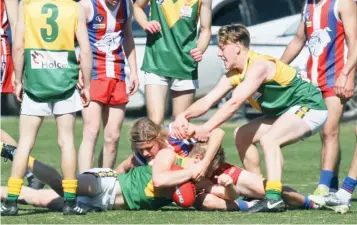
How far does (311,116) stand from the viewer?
10469 millimetres

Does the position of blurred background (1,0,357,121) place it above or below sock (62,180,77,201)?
below

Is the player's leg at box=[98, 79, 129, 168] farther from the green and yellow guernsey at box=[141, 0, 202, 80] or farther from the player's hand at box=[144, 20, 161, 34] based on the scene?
the player's hand at box=[144, 20, 161, 34]

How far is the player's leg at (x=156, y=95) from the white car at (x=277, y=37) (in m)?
7.23

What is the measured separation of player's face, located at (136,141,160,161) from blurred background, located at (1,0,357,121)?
8638 millimetres

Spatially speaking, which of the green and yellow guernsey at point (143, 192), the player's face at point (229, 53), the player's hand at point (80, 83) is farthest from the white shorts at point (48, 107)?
the player's face at point (229, 53)

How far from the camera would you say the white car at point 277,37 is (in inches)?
761

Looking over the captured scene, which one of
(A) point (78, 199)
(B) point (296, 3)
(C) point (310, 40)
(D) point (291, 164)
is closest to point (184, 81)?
(C) point (310, 40)

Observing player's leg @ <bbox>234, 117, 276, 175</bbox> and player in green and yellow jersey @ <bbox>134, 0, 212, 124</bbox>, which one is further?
player in green and yellow jersey @ <bbox>134, 0, 212, 124</bbox>

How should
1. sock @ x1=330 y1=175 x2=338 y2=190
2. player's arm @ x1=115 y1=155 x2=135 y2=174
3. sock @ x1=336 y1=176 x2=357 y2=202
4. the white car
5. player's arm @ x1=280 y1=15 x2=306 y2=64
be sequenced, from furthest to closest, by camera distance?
1. the white car
2. player's arm @ x1=280 y1=15 x2=306 y2=64
3. sock @ x1=330 y1=175 x2=338 y2=190
4. player's arm @ x1=115 y1=155 x2=135 y2=174
5. sock @ x1=336 y1=176 x2=357 y2=202

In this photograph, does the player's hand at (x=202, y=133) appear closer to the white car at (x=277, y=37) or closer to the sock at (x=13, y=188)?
the sock at (x=13, y=188)

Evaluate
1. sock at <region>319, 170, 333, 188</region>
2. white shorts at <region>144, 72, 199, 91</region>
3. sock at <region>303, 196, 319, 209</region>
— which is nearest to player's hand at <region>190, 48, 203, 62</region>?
white shorts at <region>144, 72, 199, 91</region>

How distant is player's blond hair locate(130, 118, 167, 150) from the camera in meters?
10.3

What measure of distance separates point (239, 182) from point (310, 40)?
1674 mm

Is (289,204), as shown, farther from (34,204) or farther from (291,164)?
(291,164)
